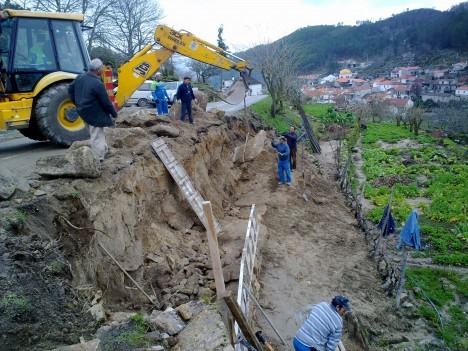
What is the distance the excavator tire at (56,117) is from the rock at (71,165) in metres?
2.16

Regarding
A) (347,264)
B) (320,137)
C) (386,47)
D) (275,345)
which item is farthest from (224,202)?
(386,47)

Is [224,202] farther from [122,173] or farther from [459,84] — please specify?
[459,84]

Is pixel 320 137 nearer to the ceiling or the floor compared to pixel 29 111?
nearer to the floor

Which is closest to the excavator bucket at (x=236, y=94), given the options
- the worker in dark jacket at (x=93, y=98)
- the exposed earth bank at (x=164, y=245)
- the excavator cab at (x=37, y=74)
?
the exposed earth bank at (x=164, y=245)

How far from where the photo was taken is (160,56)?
32.3ft

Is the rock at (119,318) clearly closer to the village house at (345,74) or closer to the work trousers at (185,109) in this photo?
the work trousers at (185,109)

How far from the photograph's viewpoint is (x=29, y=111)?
766 centimetres

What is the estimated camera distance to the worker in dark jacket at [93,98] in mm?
5828

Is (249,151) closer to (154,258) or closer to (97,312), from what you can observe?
(154,258)

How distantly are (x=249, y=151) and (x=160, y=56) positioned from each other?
205 inches

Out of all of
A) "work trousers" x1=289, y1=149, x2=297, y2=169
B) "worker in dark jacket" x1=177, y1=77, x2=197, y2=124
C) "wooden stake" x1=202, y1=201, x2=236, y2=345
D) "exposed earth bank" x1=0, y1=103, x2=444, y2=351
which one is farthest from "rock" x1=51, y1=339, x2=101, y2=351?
"work trousers" x1=289, y1=149, x2=297, y2=169


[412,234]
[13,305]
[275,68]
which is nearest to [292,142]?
[412,234]

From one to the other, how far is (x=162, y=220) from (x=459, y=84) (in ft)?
264

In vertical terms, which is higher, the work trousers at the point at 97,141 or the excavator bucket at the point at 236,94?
the excavator bucket at the point at 236,94
